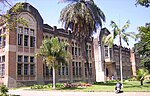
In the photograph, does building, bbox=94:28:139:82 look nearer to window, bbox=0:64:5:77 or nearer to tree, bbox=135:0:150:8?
window, bbox=0:64:5:77

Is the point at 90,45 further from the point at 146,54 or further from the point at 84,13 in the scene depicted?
the point at 84,13

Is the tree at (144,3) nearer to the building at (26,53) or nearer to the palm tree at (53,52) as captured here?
the palm tree at (53,52)

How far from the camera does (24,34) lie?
3975 cm

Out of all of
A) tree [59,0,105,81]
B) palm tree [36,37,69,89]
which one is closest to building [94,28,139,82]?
tree [59,0,105,81]

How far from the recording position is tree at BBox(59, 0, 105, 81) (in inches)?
1435

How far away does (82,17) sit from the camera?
36.3m

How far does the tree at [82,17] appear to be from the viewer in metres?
36.4

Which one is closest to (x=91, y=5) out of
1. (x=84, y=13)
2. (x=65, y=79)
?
(x=84, y=13)

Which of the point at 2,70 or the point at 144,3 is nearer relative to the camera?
the point at 144,3

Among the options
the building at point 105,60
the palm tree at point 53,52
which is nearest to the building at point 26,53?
the palm tree at point 53,52

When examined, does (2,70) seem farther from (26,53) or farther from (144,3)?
(144,3)

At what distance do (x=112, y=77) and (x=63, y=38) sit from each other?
20987 millimetres

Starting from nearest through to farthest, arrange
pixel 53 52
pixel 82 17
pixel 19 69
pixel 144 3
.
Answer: pixel 144 3 < pixel 53 52 < pixel 82 17 < pixel 19 69

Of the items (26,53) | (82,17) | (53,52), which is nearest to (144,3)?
(53,52)
